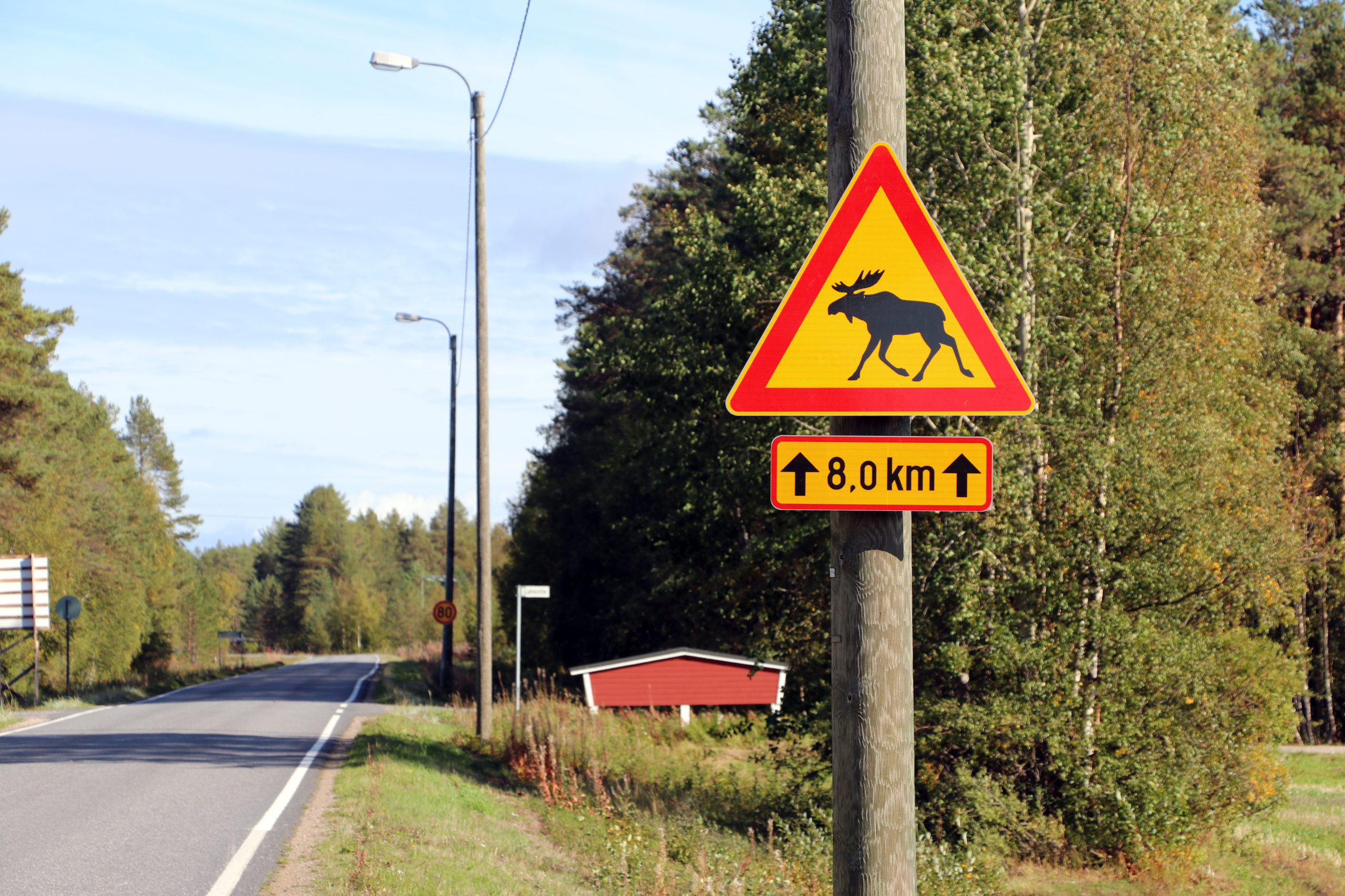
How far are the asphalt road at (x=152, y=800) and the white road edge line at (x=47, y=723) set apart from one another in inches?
4.3

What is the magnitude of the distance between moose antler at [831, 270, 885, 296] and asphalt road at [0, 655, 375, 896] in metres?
6.35

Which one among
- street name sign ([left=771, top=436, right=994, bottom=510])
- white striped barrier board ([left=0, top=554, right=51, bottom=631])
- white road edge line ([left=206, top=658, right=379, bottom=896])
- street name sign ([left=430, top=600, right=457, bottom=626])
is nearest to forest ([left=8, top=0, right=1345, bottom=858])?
white road edge line ([left=206, top=658, right=379, bottom=896])

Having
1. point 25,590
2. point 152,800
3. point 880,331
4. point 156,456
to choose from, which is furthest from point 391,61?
point 156,456

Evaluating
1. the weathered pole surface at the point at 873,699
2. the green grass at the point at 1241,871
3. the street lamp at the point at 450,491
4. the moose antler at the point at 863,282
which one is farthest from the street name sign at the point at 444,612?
the moose antler at the point at 863,282

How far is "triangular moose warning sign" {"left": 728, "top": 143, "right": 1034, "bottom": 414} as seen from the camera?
3723 mm

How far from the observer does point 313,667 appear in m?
61.7

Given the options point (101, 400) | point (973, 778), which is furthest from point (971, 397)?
point (101, 400)

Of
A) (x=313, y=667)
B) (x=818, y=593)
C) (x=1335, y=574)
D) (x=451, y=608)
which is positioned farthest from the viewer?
(x=313, y=667)

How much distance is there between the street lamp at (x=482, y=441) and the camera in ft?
59.5

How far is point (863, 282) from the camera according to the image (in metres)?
3.79

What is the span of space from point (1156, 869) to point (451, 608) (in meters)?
20.7

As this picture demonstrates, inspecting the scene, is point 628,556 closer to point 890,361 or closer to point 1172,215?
point 1172,215

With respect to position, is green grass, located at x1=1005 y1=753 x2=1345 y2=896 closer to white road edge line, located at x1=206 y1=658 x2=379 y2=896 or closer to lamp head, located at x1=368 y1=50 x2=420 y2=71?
white road edge line, located at x1=206 y1=658 x2=379 y2=896

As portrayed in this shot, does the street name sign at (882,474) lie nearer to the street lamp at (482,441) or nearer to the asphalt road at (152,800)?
the asphalt road at (152,800)
